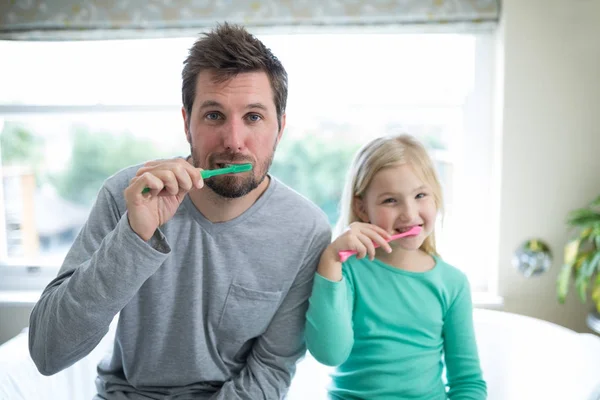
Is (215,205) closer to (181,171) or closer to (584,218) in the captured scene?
(181,171)

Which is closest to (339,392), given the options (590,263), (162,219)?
(162,219)

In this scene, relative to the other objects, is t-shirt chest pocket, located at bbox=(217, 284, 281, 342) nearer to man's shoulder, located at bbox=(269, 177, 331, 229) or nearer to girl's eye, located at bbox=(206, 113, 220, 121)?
man's shoulder, located at bbox=(269, 177, 331, 229)

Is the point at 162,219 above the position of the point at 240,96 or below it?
below

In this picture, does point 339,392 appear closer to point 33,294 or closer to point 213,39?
point 213,39

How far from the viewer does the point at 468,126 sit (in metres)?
2.32

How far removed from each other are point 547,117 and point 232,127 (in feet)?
4.72

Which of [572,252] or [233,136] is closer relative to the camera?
[233,136]

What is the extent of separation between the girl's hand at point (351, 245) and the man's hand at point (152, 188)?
348 millimetres

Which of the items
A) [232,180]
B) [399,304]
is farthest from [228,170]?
[399,304]

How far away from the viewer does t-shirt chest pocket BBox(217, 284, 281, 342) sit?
1288 mm

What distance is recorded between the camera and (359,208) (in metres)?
1.43

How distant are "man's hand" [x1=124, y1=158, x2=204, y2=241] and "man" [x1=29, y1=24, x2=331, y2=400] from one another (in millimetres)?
98

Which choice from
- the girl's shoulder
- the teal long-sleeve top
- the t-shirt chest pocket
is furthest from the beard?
the girl's shoulder

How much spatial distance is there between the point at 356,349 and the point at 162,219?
58 centimetres
